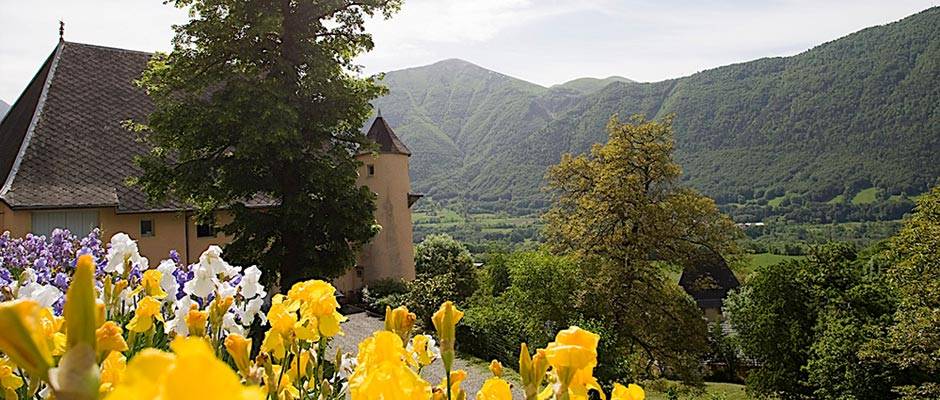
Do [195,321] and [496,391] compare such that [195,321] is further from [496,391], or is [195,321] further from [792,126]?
[792,126]

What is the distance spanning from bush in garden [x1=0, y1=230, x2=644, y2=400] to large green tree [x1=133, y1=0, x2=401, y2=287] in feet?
27.2

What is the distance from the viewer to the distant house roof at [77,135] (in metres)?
14.5

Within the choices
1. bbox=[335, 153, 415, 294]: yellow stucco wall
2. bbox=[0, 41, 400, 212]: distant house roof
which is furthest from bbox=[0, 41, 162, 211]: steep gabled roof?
bbox=[335, 153, 415, 294]: yellow stucco wall

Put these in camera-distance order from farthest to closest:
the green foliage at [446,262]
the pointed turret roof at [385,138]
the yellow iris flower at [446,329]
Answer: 1. the green foliage at [446,262]
2. the pointed turret roof at [385,138]
3. the yellow iris flower at [446,329]

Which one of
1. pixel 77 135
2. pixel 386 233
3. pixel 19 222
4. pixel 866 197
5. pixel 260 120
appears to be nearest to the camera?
pixel 260 120

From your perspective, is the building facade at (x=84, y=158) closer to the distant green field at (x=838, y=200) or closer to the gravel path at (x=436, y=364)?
the gravel path at (x=436, y=364)

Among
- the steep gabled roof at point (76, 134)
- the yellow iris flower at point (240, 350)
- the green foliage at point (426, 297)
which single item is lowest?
the green foliage at point (426, 297)

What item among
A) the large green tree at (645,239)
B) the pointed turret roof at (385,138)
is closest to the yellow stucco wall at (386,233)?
the pointed turret roof at (385,138)

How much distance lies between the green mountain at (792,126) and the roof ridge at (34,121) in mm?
81496

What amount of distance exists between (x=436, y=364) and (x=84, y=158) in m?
9.61

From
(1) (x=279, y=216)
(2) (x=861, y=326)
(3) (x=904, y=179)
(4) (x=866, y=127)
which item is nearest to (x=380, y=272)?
(1) (x=279, y=216)

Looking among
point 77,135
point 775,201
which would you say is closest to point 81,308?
point 77,135

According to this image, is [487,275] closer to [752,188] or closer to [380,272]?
[380,272]

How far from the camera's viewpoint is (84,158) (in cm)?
1552
